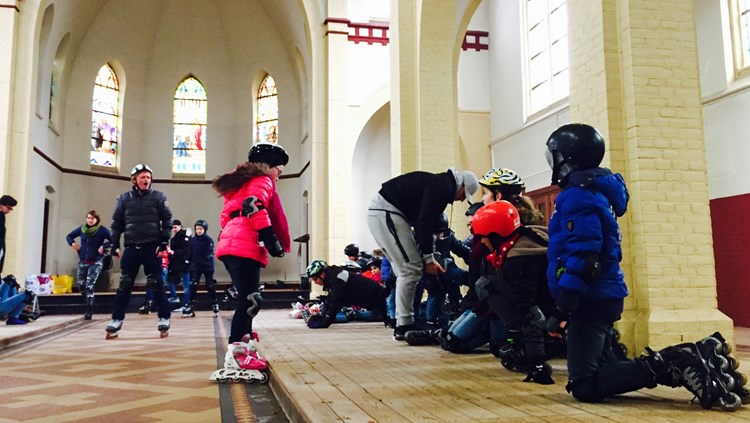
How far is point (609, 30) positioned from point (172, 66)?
19.8m

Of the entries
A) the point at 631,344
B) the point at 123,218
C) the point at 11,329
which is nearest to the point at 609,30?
the point at 631,344

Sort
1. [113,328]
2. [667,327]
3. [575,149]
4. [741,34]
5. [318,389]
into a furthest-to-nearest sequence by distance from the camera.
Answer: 1. [741,34]
2. [113,328]
3. [667,327]
4. [318,389]
5. [575,149]

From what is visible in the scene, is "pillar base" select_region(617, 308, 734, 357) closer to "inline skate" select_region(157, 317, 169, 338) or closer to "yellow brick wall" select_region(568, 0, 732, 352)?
"yellow brick wall" select_region(568, 0, 732, 352)

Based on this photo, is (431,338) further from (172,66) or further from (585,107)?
(172,66)

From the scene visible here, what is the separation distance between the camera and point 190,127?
2275 centimetres

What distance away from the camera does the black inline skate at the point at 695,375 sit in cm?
282

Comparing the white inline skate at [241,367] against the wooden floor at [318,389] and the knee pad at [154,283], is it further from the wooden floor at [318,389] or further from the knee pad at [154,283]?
the knee pad at [154,283]

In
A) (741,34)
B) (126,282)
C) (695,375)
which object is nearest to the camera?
(695,375)

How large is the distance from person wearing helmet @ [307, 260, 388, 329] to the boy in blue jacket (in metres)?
4.68

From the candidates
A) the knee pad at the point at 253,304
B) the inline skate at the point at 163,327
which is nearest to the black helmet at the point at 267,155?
the knee pad at the point at 253,304

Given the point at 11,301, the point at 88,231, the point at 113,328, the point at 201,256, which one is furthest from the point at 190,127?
the point at 113,328

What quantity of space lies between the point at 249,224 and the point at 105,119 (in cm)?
1922

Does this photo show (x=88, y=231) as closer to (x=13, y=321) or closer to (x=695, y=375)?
(x=13, y=321)

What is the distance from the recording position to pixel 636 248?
516cm
